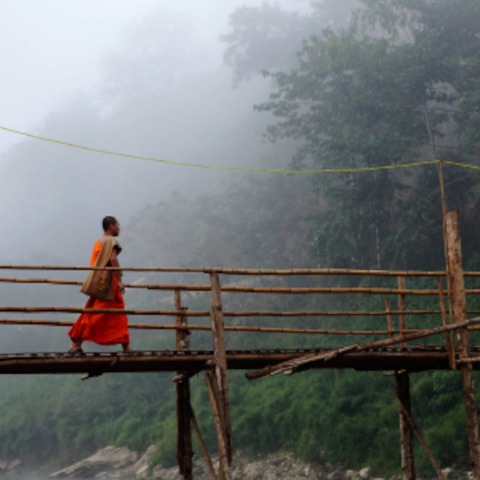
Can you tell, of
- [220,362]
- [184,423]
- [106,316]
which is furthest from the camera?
[184,423]

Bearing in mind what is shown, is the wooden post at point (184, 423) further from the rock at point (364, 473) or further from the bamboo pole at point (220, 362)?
the rock at point (364, 473)

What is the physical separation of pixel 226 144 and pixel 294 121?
31.9 m

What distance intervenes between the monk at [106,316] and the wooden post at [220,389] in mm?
863

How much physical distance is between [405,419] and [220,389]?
10.3 ft

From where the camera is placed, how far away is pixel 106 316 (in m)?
7.51

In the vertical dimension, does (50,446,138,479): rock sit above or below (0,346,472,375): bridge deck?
below

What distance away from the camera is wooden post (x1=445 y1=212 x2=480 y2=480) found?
745 centimetres

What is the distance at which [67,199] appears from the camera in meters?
71.2

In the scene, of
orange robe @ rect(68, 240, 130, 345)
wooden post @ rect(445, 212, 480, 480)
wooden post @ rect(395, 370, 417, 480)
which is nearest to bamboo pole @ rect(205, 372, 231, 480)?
orange robe @ rect(68, 240, 130, 345)

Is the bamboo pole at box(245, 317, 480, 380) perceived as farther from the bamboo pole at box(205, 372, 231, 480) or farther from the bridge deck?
the bamboo pole at box(205, 372, 231, 480)

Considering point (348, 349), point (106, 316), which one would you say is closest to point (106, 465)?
point (106, 316)

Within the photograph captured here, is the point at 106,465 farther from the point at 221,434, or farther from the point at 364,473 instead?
the point at 221,434

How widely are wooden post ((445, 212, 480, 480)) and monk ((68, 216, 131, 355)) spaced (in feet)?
9.65

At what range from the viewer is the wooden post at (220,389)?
6.84 meters
